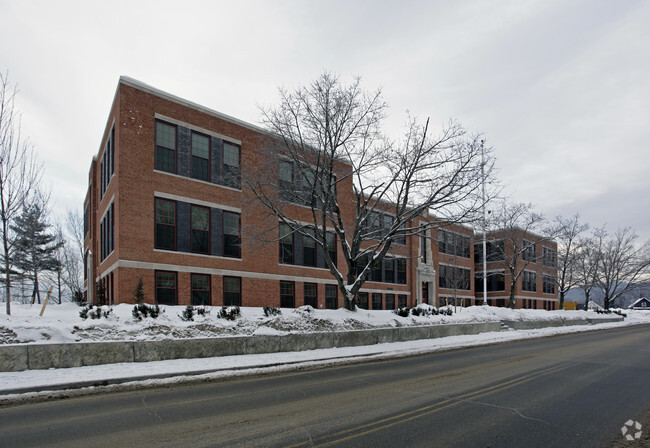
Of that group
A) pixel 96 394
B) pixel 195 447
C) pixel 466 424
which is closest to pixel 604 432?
pixel 466 424

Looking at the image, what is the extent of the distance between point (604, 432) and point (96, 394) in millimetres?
9600

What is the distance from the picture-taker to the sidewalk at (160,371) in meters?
9.25

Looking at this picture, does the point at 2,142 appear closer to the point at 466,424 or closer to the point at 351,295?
the point at 351,295

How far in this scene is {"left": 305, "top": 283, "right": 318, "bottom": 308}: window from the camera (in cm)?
3072

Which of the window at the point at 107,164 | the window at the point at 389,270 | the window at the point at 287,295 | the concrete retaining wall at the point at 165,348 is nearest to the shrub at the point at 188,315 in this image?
the concrete retaining wall at the point at 165,348

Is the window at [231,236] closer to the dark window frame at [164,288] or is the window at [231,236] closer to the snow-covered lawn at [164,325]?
the dark window frame at [164,288]

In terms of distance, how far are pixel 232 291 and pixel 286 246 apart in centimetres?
543

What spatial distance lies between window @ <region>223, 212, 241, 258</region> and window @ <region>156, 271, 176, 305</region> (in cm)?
A: 363

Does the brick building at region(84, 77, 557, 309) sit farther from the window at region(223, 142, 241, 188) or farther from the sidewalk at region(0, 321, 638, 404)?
the sidewalk at region(0, 321, 638, 404)

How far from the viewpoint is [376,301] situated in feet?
130

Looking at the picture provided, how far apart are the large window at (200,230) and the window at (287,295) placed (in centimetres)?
634

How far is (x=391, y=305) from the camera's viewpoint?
41500 millimetres

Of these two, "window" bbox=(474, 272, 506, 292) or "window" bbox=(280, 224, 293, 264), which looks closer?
"window" bbox=(280, 224, 293, 264)

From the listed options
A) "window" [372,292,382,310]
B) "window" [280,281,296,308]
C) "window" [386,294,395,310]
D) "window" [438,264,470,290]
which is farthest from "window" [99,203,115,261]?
"window" [438,264,470,290]
